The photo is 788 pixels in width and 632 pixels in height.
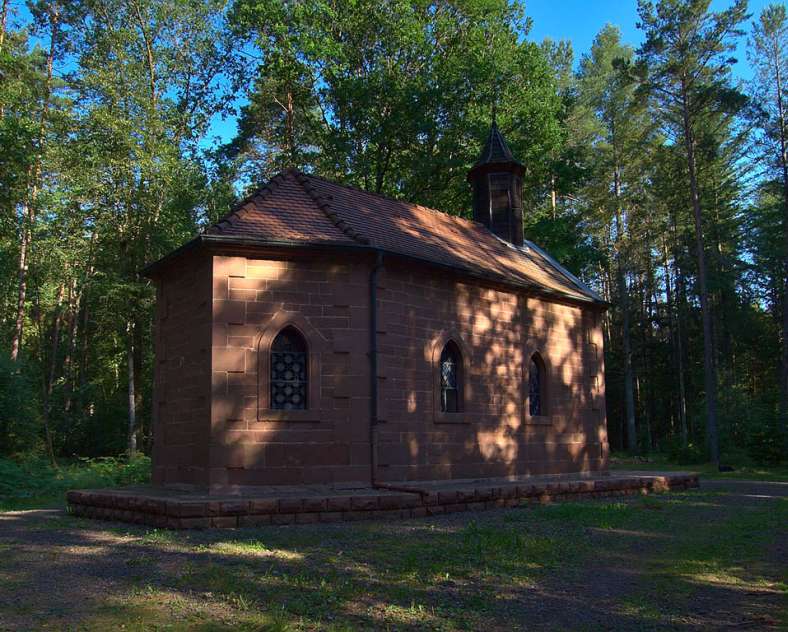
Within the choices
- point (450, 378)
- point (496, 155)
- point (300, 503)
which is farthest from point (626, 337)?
point (300, 503)

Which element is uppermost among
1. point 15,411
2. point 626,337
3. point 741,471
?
point 626,337

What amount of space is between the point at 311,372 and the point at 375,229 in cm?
384

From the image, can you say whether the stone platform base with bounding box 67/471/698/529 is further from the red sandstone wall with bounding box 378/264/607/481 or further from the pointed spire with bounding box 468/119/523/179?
the pointed spire with bounding box 468/119/523/179

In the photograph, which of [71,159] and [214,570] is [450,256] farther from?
[71,159]

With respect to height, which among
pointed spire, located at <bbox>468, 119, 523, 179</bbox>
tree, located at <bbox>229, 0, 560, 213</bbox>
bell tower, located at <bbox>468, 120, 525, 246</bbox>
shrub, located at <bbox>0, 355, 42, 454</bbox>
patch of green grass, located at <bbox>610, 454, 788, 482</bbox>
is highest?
tree, located at <bbox>229, 0, 560, 213</bbox>

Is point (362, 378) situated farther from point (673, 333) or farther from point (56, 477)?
point (673, 333)

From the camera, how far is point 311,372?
12.4 m

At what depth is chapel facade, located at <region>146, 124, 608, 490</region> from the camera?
1200 centimetres

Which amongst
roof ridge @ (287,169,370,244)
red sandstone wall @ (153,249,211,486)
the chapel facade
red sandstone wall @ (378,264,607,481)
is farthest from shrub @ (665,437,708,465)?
red sandstone wall @ (153,249,211,486)

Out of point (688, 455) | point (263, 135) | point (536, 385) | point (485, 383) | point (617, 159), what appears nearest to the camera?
point (485, 383)

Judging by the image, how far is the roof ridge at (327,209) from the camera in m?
13.2

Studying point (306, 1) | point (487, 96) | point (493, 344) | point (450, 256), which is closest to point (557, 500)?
point (493, 344)

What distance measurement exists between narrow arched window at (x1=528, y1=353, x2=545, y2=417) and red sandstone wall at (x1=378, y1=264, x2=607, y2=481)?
20 cm

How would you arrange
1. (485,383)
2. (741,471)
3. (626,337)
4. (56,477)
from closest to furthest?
(485,383) < (56,477) < (741,471) < (626,337)
